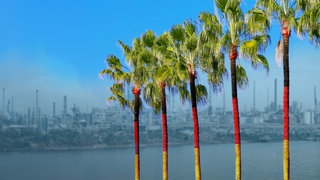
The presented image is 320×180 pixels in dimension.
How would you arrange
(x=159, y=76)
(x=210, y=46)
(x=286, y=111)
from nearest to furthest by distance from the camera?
(x=286, y=111) < (x=210, y=46) < (x=159, y=76)

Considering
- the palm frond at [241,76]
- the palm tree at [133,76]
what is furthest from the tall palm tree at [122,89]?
the palm frond at [241,76]

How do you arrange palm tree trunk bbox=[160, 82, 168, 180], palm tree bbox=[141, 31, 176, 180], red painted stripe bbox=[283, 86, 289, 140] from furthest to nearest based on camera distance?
palm tree trunk bbox=[160, 82, 168, 180]
palm tree bbox=[141, 31, 176, 180]
red painted stripe bbox=[283, 86, 289, 140]

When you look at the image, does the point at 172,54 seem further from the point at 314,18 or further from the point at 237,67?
the point at 314,18

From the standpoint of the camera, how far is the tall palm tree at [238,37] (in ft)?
65.2

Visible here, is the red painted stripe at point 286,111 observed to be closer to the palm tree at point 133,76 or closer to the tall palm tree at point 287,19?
the tall palm tree at point 287,19

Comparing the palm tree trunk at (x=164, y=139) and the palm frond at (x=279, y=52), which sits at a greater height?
the palm frond at (x=279, y=52)

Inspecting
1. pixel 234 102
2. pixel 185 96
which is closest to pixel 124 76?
pixel 185 96

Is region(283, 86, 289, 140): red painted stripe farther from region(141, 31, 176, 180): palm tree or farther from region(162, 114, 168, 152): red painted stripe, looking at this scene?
region(162, 114, 168, 152): red painted stripe

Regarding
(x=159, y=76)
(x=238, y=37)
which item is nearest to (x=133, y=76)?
(x=159, y=76)

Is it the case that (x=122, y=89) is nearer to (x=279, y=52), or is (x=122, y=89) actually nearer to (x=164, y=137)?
(x=164, y=137)

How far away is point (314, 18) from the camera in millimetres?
18922

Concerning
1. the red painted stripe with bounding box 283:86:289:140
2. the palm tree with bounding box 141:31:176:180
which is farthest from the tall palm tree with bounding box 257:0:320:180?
the palm tree with bounding box 141:31:176:180

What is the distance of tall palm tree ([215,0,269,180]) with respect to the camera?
1988 centimetres

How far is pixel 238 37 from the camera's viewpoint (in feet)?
66.7
